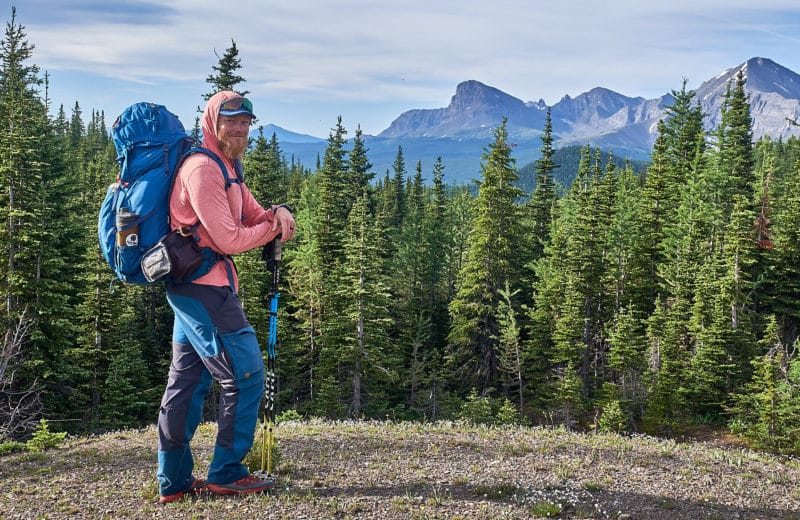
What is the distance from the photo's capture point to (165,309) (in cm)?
3938

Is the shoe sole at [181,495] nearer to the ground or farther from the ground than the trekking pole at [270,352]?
nearer to the ground

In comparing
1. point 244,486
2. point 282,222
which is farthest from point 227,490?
point 282,222

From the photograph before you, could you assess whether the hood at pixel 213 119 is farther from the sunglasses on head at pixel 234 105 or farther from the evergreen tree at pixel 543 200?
the evergreen tree at pixel 543 200

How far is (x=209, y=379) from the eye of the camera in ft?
17.6

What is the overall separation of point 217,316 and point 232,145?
4.80 ft

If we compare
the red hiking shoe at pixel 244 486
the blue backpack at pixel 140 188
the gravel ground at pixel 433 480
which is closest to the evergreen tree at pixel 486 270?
the gravel ground at pixel 433 480

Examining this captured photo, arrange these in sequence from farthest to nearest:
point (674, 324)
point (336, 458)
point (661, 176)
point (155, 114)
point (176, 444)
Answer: point (661, 176) → point (674, 324) → point (336, 458) → point (176, 444) → point (155, 114)

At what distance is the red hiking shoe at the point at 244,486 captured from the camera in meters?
5.39

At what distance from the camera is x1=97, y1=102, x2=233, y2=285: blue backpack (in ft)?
15.6

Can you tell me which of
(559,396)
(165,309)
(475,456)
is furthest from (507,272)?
(475,456)

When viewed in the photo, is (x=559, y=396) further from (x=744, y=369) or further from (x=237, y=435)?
(x=237, y=435)

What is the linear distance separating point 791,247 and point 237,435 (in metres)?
41.9

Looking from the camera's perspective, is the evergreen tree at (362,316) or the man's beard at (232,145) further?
the evergreen tree at (362,316)

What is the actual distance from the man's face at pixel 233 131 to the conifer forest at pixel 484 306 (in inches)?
787
